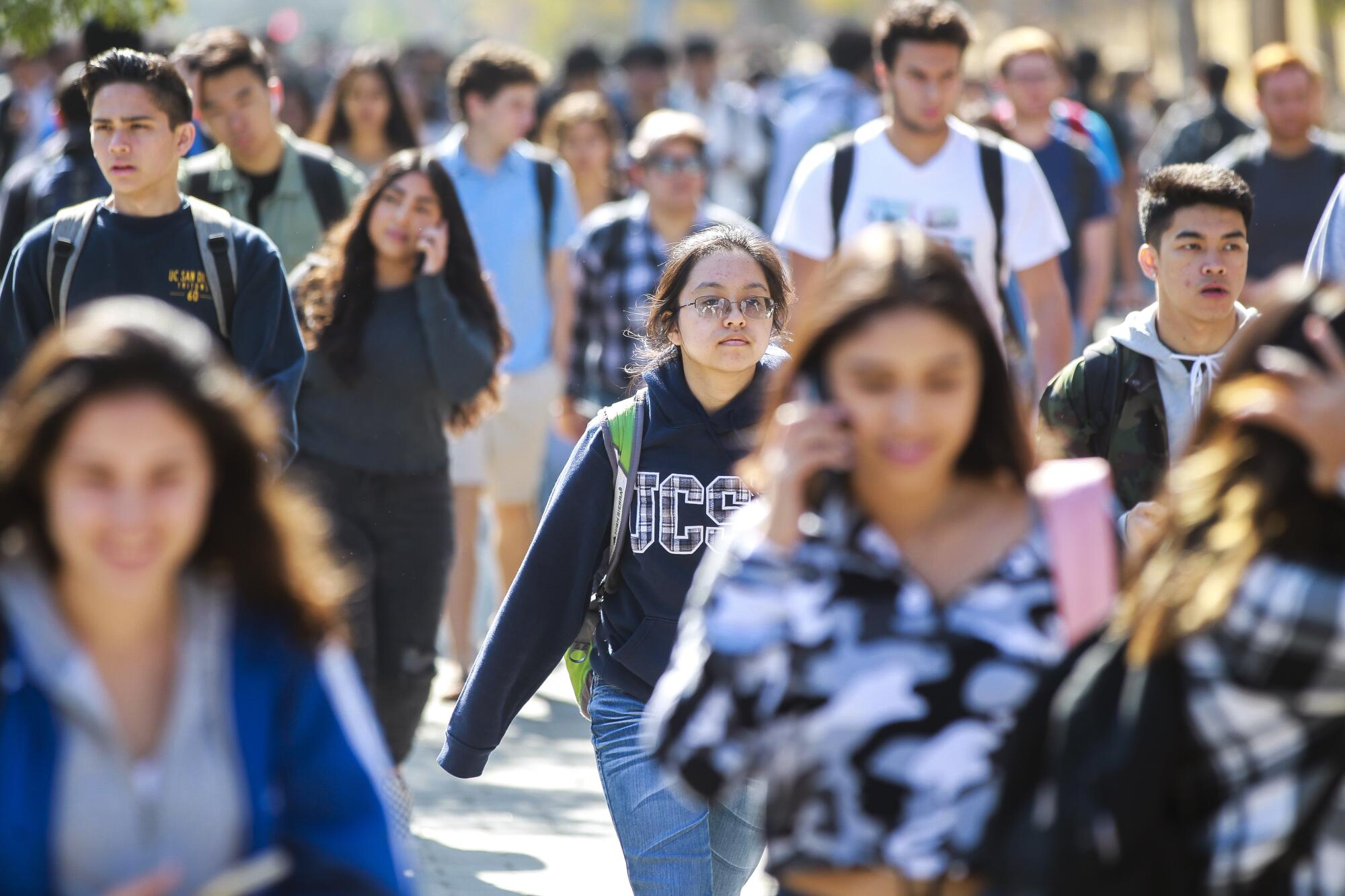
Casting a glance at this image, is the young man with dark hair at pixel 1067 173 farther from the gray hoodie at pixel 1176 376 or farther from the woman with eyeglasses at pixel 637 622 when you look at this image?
the woman with eyeglasses at pixel 637 622

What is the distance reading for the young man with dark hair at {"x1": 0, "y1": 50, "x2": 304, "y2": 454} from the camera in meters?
5.76

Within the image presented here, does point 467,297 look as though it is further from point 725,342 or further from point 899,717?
point 899,717

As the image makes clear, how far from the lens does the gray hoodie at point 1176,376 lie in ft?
16.1

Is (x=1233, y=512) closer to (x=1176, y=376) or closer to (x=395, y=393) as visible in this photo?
(x=1176, y=376)

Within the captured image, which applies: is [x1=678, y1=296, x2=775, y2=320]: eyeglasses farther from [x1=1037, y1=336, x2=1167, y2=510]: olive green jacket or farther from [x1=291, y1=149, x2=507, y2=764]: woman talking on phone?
[x1=291, y1=149, x2=507, y2=764]: woman talking on phone

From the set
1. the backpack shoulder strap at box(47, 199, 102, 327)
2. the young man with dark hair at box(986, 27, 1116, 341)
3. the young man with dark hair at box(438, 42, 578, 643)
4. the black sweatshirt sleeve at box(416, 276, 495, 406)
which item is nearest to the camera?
the backpack shoulder strap at box(47, 199, 102, 327)

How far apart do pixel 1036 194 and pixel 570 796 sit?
2.76 metres

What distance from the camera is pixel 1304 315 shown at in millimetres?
2588

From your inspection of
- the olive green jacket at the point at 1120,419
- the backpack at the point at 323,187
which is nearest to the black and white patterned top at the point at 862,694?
the olive green jacket at the point at 1120,419

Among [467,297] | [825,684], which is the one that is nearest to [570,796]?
[467,297]

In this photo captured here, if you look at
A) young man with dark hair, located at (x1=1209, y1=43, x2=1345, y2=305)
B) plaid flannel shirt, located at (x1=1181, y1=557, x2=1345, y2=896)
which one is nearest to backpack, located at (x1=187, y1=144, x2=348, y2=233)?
young man with dark hair, located at (x1=1209, y1=43, x2=1345, y2=305)

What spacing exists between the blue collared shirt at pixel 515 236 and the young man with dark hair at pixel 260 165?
1.43 m

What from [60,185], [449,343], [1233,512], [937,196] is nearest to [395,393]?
[449,343]

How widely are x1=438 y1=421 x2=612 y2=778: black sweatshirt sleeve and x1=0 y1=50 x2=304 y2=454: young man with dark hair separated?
126cm
